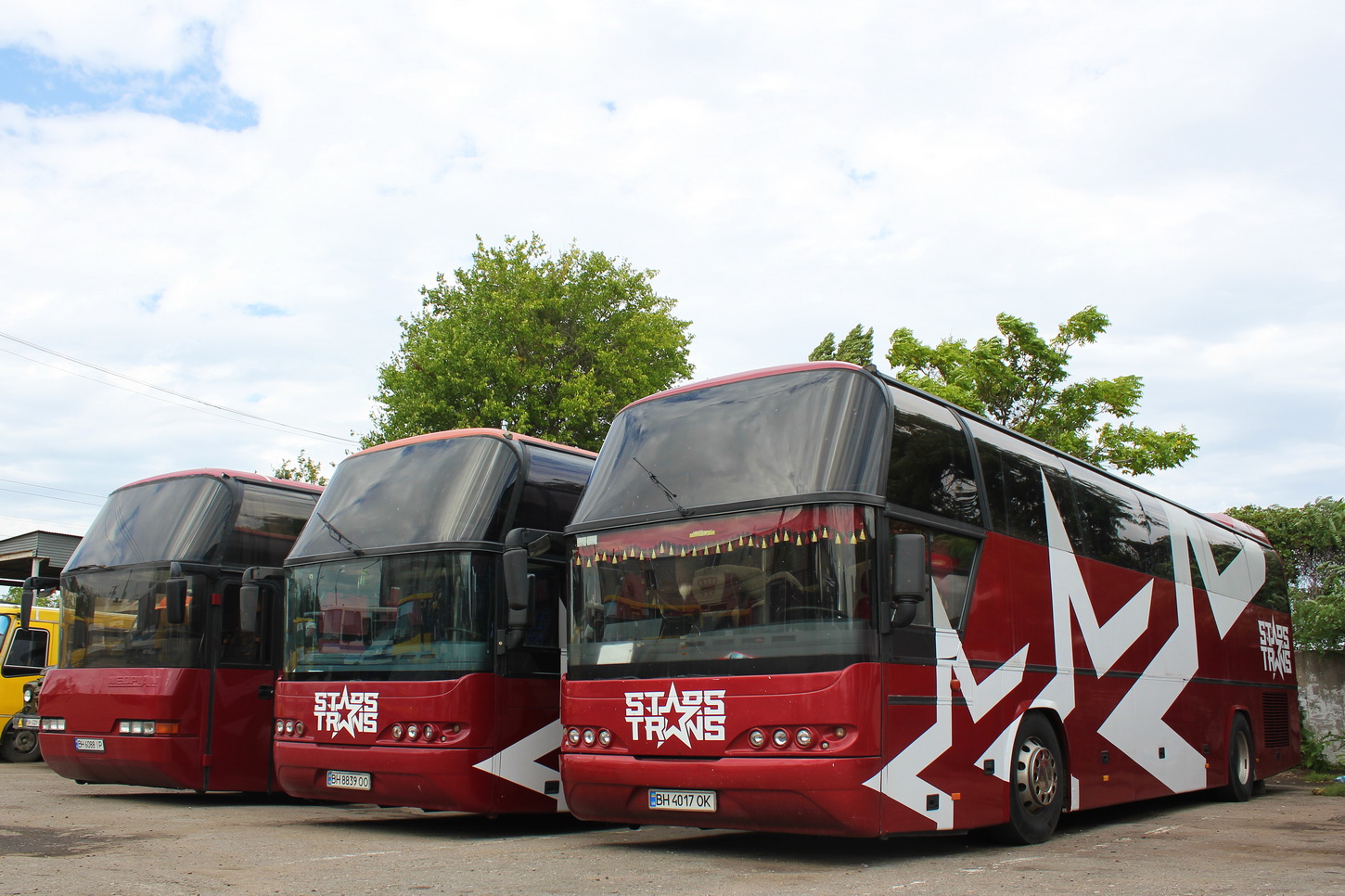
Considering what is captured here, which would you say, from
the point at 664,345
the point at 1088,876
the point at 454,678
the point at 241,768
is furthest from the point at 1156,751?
the point at 664,345

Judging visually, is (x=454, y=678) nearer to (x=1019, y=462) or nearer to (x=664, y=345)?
(x=1019, y=462)

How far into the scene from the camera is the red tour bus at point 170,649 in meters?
11.6

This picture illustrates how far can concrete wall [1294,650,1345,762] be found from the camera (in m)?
18.9

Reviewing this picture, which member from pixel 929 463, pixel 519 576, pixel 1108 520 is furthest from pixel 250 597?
pixel 1108 520

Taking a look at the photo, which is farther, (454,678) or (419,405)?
(419,405)

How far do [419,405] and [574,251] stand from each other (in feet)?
23.9

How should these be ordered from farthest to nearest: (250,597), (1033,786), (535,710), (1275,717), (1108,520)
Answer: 1. (1275,717)
2. (1108,520)
3. (250,597)
4. (535,710)
5. (1033,786)

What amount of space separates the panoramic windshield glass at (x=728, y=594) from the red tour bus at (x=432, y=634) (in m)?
0.69

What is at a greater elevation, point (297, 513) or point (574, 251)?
point (574, 251)

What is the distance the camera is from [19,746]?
18672mm

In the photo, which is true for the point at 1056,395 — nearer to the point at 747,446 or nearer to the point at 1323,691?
the point at 1323,691

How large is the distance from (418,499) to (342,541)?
82cm

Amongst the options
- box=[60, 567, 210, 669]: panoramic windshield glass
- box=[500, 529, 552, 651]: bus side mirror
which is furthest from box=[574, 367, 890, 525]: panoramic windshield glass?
box=[60, 567, 210, 669]: panoramic windshield glass

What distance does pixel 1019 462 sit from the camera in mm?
9844
